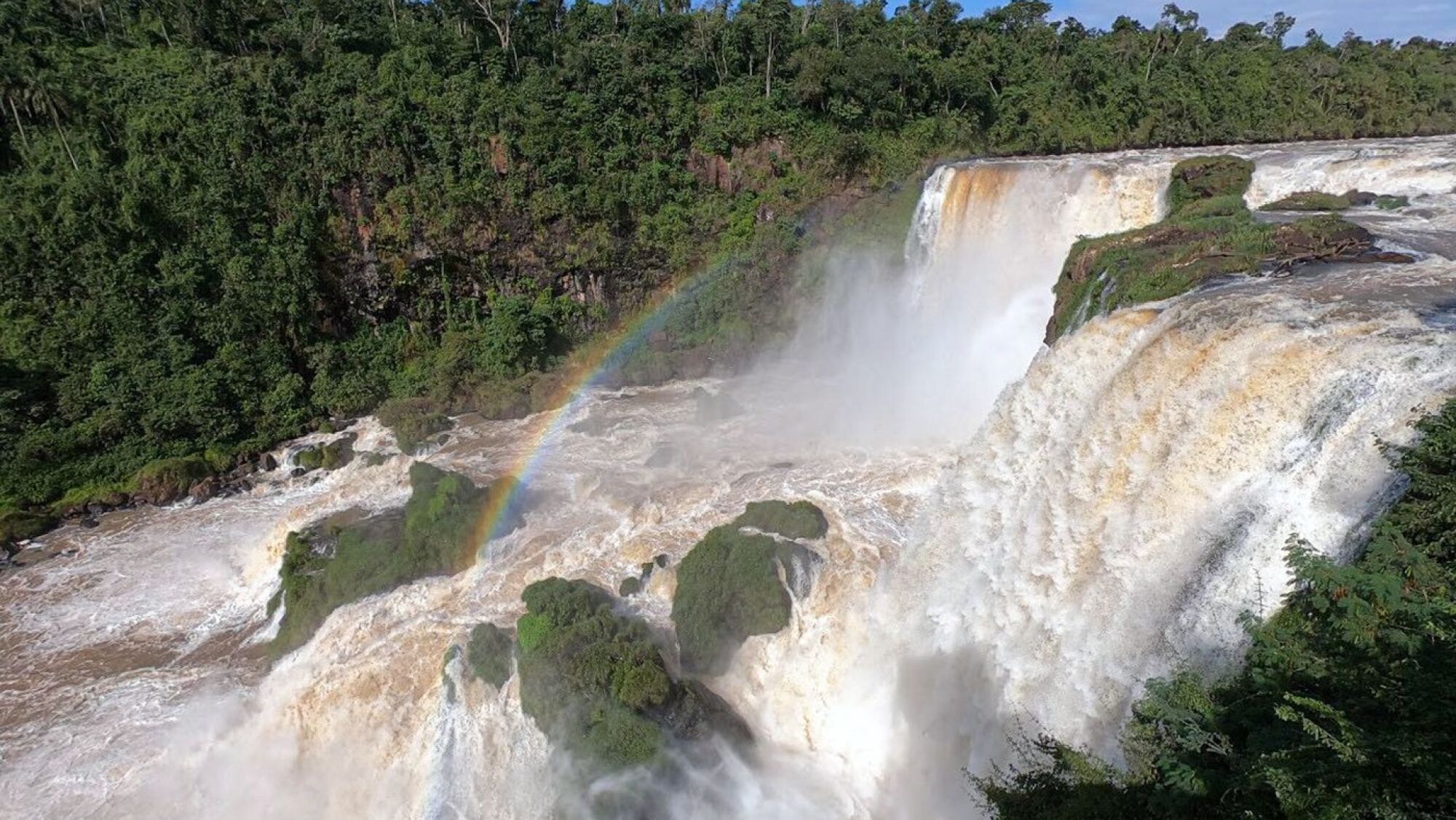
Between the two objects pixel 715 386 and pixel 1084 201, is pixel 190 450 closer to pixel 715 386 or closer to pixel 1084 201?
pixel 715 386

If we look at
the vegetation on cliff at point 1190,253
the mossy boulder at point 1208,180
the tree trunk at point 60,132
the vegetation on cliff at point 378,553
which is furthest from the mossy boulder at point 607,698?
the tree trunk at point 60,132

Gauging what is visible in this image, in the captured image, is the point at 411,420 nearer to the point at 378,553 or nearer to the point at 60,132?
the point at 378,553

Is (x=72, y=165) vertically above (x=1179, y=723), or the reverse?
(x=72, y=165)

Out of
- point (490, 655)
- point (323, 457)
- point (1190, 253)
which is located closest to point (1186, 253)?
point (1190, 253)

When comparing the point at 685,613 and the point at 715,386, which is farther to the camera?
the point at 715,386

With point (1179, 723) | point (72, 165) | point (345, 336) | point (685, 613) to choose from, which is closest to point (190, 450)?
point (345, 336)

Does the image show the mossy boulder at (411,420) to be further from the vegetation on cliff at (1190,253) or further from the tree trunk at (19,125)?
the vegetation on cliff at (1190,253)
